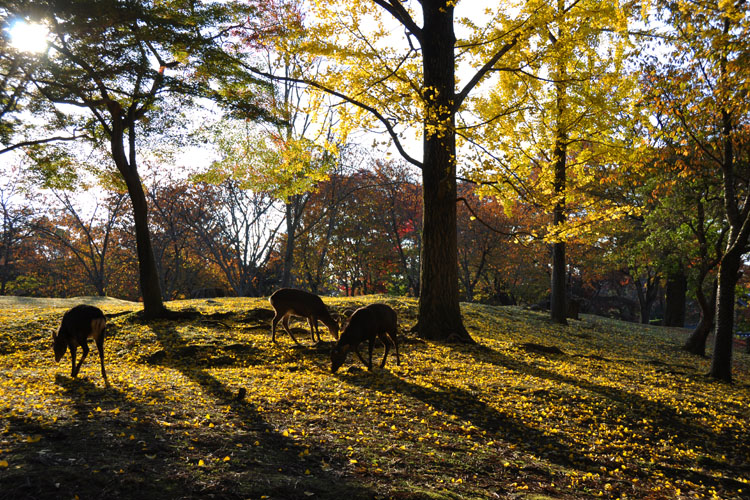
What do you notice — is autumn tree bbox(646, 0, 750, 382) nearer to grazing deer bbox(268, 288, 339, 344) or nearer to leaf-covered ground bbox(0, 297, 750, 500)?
leaf-covered ground bbox(0, 297, 750, 500)

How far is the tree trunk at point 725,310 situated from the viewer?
10336 millimetres

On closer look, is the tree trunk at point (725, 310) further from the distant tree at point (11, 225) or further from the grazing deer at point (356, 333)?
the distant tree at point (11, 225)

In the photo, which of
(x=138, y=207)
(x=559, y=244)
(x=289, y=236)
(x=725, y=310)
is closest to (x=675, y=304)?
(x=559, y=244)

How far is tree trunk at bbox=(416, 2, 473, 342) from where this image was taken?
38.3ft

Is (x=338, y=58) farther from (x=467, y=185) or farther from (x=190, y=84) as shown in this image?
(x=467, y=185)

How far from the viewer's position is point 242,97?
46.3ft

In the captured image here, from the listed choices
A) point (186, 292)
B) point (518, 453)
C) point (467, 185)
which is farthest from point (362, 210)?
point (518, 453)

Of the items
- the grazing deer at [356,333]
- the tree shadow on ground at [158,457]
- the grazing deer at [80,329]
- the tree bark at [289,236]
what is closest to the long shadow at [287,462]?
the tree shadow on ground at [158,457]

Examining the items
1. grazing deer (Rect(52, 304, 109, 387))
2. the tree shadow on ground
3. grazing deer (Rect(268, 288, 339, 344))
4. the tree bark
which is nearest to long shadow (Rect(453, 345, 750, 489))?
the tree shadow on ground

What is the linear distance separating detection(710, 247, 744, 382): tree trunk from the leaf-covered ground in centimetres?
51

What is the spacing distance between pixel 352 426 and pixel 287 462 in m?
1.41

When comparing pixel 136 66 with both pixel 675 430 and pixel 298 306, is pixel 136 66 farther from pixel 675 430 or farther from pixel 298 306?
pixel 675 430

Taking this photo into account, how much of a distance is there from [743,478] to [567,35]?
10.4m

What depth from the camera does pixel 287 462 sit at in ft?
14.0
